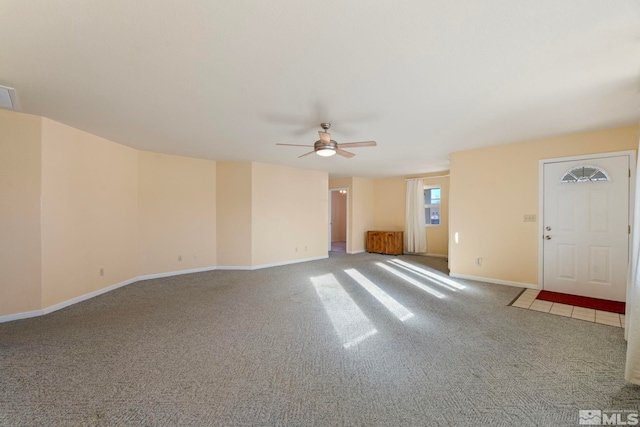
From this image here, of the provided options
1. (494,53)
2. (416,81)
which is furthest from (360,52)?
(494,53)

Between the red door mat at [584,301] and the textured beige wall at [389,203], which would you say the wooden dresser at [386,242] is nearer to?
the textured beige wall at [389,203]

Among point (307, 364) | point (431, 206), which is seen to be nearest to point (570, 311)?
point (307, 364)

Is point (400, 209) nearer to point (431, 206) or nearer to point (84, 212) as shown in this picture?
point (431, 206)

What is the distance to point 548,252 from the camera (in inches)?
163

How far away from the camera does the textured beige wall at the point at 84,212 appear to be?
3.38m

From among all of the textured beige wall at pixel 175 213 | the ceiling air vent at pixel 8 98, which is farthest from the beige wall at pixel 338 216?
the ceiling air vent at pixel 8 98

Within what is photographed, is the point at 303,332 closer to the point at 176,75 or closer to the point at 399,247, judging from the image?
→ the point at 176,75

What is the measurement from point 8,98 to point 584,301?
734cm

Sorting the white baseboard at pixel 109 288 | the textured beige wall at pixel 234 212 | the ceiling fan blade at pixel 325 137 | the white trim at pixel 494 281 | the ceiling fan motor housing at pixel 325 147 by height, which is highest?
the ceiling fan blade at pixel 325 137

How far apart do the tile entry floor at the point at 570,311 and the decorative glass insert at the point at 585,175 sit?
183 centimetres

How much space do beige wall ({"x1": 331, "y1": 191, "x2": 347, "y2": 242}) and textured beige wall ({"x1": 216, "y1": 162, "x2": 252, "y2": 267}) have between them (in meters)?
5.87

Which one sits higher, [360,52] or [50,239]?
[360,52]

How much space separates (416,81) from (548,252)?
3714 millimetres

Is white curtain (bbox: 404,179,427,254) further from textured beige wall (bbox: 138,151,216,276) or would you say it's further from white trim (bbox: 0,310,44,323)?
white trim (bbox: 0,310,44,323)
